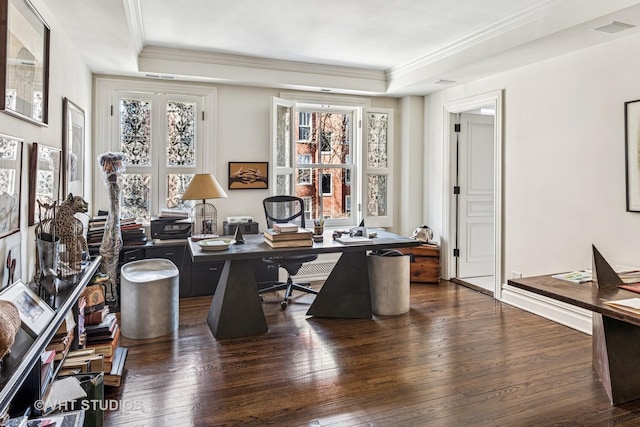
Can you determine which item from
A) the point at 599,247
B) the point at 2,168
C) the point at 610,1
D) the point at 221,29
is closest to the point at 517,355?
the point at 599,247

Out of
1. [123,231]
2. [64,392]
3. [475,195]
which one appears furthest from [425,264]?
[64,392]

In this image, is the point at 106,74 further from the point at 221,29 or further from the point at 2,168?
the point at 2,168

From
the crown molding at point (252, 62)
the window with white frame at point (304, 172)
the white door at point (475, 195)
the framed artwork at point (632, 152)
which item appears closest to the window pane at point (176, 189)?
the crown molding at point (252, 62)

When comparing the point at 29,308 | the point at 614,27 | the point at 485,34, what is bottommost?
the point at 29,308

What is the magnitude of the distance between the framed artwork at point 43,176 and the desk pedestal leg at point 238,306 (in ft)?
4.39

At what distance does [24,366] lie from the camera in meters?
1.33

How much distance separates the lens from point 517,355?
3031mm

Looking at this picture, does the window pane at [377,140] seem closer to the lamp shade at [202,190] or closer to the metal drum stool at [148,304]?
the lamp shade at [202,190]

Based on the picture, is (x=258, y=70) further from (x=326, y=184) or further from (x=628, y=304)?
(x=628, y=304)

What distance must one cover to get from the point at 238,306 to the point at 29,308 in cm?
185

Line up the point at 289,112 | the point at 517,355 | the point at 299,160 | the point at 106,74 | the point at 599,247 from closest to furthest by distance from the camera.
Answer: the point at 517,355 < the point at 599,247 < the point at 106,74 < the point at 289,112 < the point at 299,160

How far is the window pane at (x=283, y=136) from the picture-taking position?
505cm

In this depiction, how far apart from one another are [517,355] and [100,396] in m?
2.65

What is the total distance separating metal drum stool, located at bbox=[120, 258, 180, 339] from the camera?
130 inches
